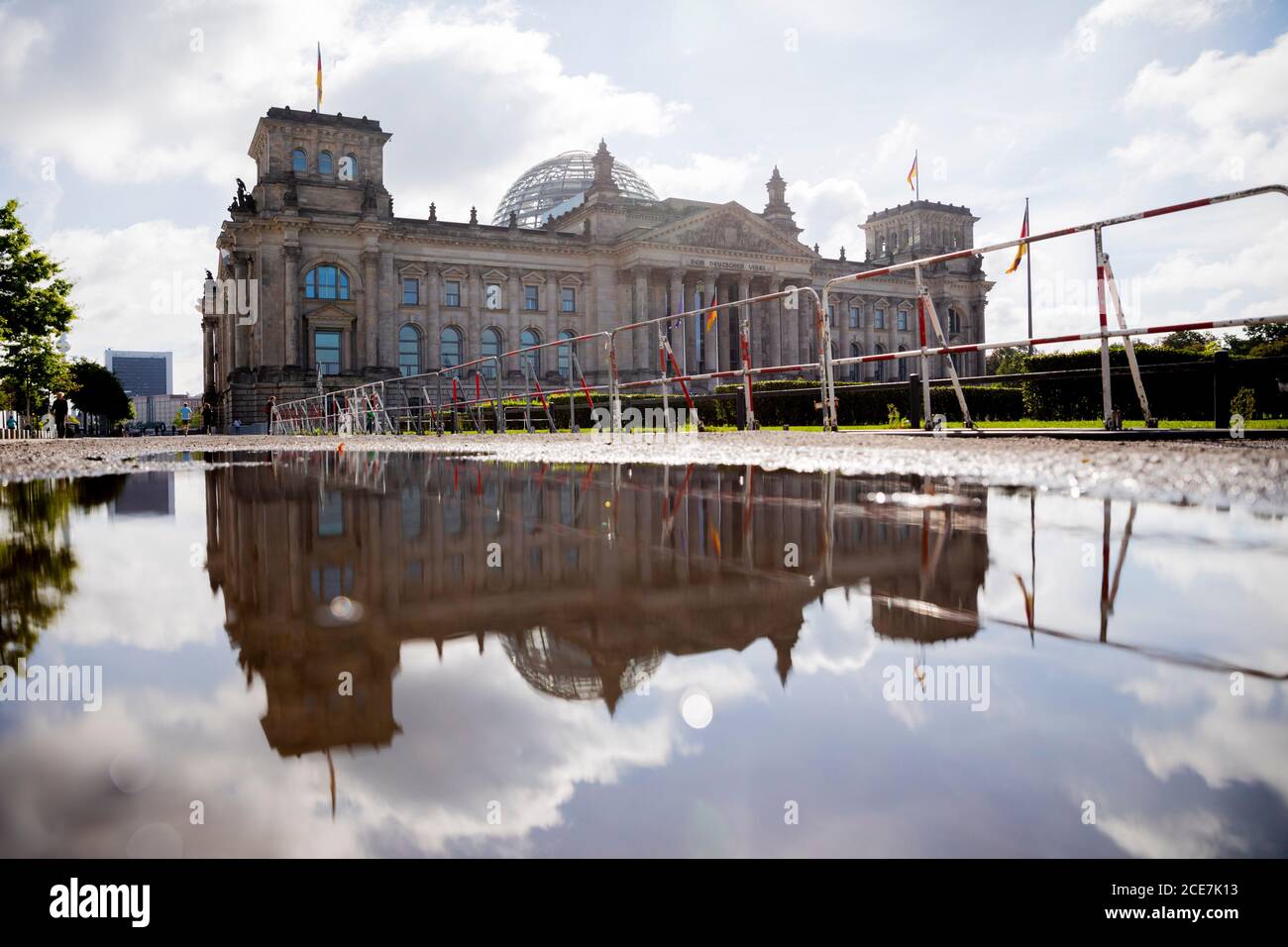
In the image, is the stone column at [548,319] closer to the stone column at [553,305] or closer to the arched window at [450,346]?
the stone column at [553,305]

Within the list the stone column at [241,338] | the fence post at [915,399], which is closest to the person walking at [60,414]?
the stone column at [241,338]

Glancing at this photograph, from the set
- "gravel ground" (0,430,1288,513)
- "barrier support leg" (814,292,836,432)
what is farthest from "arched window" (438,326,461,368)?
"gravel ground" (0,430,1288,513)

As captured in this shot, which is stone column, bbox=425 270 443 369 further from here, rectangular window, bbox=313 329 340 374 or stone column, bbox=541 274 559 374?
stone column, bbox=541 274 559 374

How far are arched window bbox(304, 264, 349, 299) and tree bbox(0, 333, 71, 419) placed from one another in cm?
1838

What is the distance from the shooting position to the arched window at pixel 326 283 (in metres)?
52.0

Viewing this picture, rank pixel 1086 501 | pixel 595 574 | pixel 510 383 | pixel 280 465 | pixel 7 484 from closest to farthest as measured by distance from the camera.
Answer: pixel 595 574, pixel 1086 501, pixel 7 484, pixel 280 465, pixel 510 383

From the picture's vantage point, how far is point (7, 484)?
587 cm

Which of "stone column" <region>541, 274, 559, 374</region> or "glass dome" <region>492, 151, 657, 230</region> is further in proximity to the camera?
"glass dome" <region>492, 151, 657, 230</region>

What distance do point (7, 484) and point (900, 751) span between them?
6.70 m

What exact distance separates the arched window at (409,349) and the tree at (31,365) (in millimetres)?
22279

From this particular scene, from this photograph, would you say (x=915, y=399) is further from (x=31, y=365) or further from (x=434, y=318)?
(x=434, y=318)

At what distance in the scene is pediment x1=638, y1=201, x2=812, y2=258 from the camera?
5859 centimetres
